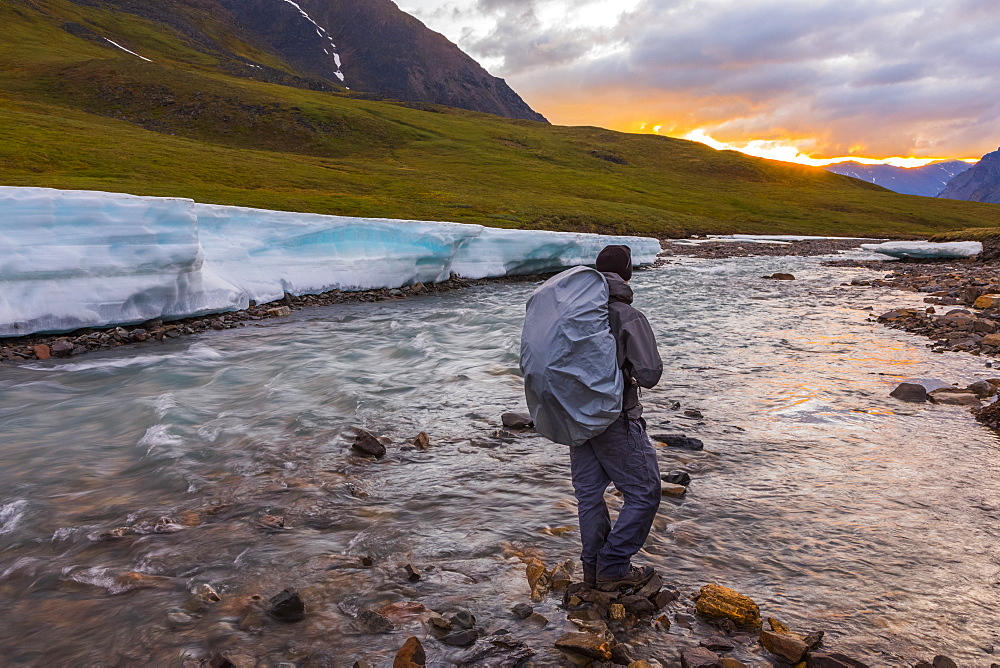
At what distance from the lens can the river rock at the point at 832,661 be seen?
12.9ft

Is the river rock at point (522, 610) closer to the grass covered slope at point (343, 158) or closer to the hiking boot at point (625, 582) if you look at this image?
the hiking boot at point (625, 582)

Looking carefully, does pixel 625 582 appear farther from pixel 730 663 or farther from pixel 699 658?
pixel 730 663

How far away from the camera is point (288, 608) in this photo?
15.5 ft

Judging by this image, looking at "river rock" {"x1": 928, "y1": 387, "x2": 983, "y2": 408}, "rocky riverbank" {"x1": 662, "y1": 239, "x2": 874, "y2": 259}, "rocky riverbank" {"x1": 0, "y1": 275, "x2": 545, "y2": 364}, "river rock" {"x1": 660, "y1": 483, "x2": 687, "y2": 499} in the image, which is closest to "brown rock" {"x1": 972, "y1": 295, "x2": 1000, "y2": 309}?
"river rock" {"x1": 928, "y1": 387, "x2": 983, "y2": 408}

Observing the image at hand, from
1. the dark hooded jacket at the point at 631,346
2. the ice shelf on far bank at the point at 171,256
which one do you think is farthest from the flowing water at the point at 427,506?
the ice shelf on far bank at the point at 171,256

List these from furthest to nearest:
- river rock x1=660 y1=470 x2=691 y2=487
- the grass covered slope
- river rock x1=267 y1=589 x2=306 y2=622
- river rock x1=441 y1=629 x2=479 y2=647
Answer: the grass covered slope < river rock x1=660 y1=470 x2=691 y2=487 < river rock x1=267 y1=589 x2=306 y2=622 < river rock x1=441 y1=629 x2=479 y2=647

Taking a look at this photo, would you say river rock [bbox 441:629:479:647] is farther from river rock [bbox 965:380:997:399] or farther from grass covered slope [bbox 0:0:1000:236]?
grass covered slope [bbox 0:0:1000:236]

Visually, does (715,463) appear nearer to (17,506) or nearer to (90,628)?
(90,628)

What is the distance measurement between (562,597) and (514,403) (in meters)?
5.82

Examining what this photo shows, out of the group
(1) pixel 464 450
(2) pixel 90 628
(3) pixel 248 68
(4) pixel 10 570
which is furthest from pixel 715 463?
(3) pixel 248 68

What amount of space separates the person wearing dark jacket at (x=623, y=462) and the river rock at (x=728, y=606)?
487 millimetres

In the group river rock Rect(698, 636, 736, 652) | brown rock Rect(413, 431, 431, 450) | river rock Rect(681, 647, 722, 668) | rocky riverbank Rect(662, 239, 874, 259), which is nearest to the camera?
river rock Rect(681, 647, 722, 668)

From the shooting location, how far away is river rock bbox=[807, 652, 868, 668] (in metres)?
3.93

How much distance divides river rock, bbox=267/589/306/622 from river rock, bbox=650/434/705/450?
17.3 feet
